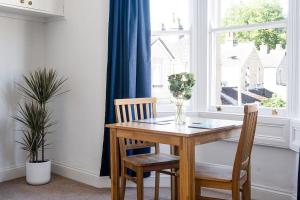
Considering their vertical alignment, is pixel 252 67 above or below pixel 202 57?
below

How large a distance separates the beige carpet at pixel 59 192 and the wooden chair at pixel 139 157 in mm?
469

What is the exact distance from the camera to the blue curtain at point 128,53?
3359mm

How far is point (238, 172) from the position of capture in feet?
7.34

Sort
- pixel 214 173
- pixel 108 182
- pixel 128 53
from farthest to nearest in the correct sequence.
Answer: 1. pixel 108 182
2. pixel 128 53
3. pixel 214 173

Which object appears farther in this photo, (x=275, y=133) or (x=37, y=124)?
(x=37, y=124)

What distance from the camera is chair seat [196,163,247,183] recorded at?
7.50 ft

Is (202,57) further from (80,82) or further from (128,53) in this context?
(80,82)

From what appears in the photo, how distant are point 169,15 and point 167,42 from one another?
11.2 inches

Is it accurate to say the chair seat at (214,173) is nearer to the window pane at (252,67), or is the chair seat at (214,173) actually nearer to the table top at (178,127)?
the table top at (178,127)

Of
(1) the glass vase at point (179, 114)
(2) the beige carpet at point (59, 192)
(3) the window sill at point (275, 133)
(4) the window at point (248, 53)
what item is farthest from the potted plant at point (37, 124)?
(3) the window sill at point (275, 133)

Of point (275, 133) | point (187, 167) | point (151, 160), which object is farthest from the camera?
point (275, 133)

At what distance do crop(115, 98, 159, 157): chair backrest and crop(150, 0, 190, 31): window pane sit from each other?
36.5 inches

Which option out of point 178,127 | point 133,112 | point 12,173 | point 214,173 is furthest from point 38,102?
point 214,173

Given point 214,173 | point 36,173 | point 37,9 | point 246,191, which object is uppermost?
point 37,9
